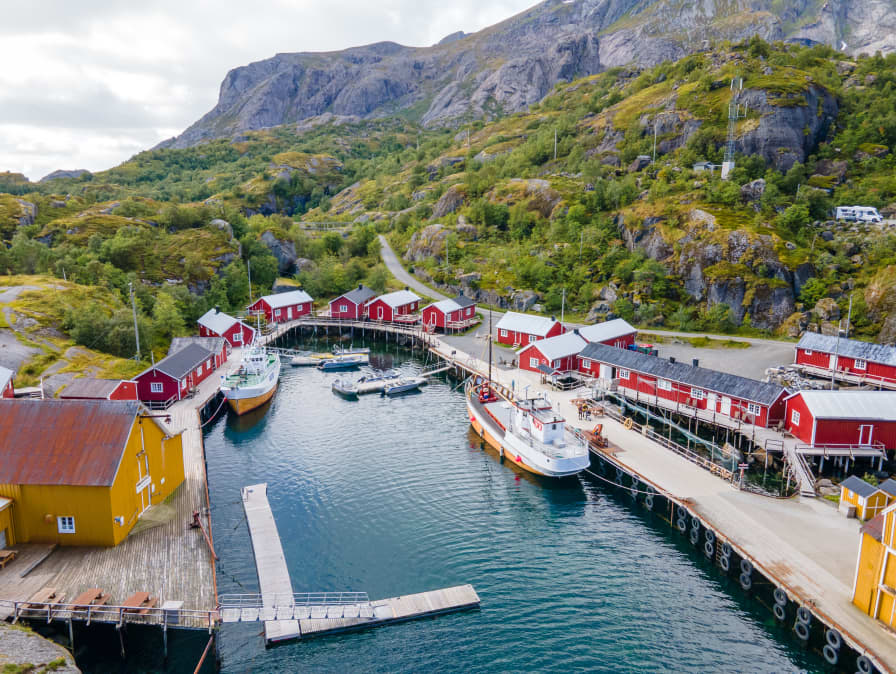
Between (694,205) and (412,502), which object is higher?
(694,205)

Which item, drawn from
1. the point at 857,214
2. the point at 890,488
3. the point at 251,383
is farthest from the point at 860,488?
the point at 857,214

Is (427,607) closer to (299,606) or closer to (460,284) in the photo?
(299,606)

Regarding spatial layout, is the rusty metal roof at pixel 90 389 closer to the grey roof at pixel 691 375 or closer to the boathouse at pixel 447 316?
the grey roof at pixel 691 375

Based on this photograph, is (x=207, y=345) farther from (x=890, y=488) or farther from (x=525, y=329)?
(x=890, y=488)

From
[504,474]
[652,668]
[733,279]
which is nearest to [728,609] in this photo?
[652,668]

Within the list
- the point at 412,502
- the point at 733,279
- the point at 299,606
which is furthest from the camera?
the point at 733,279

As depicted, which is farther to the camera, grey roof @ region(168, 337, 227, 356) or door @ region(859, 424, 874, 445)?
grey roof @ region(168, 337, 227, 356)

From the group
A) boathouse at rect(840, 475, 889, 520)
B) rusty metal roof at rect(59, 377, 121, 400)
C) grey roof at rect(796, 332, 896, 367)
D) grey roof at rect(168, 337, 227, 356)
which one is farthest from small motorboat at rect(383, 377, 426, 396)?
grey roof at rect(796, 332, 896, 367)

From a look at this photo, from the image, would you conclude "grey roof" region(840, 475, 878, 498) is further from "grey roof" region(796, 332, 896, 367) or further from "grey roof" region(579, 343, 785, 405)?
"grey roof" region(796, 332, 896, 367)
